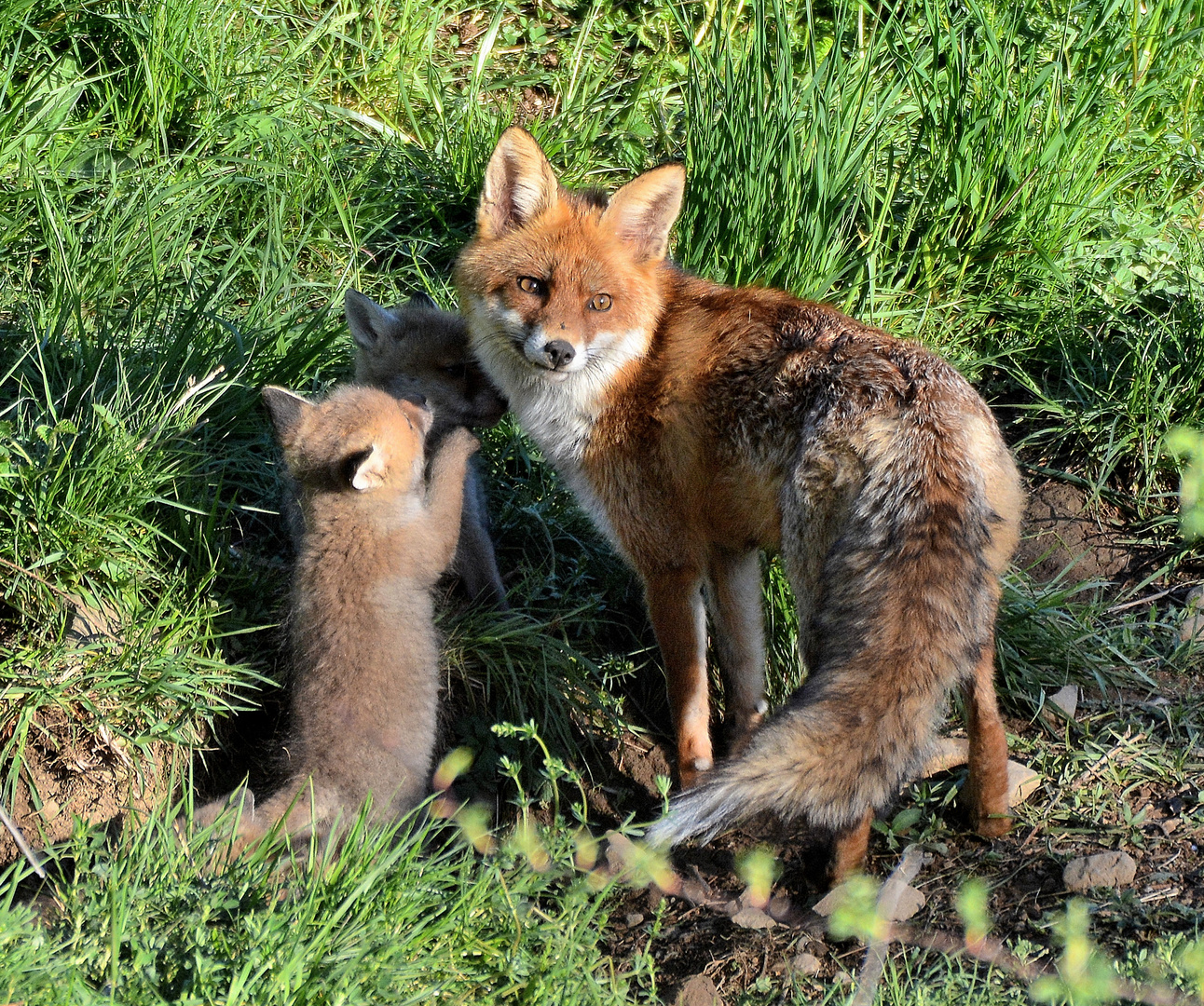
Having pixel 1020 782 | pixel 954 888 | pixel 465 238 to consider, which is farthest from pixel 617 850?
pixel 465 238

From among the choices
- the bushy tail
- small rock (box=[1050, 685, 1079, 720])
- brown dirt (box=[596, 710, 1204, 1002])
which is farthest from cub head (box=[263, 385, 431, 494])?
small rock (box=[1050, 685, 1079, 720])

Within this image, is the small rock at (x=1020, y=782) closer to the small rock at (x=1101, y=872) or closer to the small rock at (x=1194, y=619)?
the small rock at (x=1101, y=872)

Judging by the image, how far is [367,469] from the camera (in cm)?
373

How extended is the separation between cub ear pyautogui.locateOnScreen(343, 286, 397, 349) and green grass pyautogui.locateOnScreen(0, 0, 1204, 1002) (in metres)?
0.33

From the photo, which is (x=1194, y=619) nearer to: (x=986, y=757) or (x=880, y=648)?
(x=986, y=757)

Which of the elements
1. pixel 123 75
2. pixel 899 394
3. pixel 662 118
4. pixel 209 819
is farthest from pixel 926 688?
pixel 123 75

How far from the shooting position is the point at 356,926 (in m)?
2.70

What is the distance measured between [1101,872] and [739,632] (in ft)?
4.81

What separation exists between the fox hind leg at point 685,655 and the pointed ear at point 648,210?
1298 millimetres

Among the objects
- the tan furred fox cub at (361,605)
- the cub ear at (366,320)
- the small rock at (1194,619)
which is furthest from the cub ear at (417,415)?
the small rock at (1194,619)

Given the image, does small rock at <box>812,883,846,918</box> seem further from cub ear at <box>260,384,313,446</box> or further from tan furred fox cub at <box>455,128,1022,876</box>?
cub ear at <box>260,384,313,446</box>

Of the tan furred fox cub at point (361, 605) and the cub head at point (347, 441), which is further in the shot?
the cub head at point (347, 441)

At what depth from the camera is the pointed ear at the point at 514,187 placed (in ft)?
14.1

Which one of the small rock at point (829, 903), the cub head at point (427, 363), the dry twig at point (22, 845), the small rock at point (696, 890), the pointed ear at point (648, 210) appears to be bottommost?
the small rock at point (696, 890)
